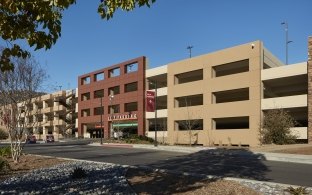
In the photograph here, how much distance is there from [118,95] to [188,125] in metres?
22.8

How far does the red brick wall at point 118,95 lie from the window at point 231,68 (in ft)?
51.6

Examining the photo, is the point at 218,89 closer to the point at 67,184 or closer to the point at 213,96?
the point at 213,96

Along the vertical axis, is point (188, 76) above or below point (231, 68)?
below

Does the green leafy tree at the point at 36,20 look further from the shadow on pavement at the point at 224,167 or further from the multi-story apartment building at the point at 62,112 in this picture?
the multi-story apartment building at the point at 62,112

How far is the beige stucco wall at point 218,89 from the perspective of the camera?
44469mm

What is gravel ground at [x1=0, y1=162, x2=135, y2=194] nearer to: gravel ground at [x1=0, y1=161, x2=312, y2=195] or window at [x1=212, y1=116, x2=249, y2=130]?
gravel ground at [x1=0, y1=161, x2=312, y2=195]

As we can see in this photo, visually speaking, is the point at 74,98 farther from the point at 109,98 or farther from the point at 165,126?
the point at 165,126

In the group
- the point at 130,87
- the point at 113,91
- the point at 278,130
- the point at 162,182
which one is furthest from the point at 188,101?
the point at 162,182

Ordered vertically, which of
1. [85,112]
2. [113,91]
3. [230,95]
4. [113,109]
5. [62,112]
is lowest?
[62,112]

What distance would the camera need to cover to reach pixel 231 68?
172ft

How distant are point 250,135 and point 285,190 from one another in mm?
34205

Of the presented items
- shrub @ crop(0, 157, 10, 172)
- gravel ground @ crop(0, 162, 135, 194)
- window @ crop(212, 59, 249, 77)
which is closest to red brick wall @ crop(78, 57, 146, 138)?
window @ crop(212, 59, 249, 77)

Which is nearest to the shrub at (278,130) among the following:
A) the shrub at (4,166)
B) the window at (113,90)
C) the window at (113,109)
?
the shrub at (4,166)

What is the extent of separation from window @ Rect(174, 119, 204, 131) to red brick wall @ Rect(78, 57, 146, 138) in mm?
9895
